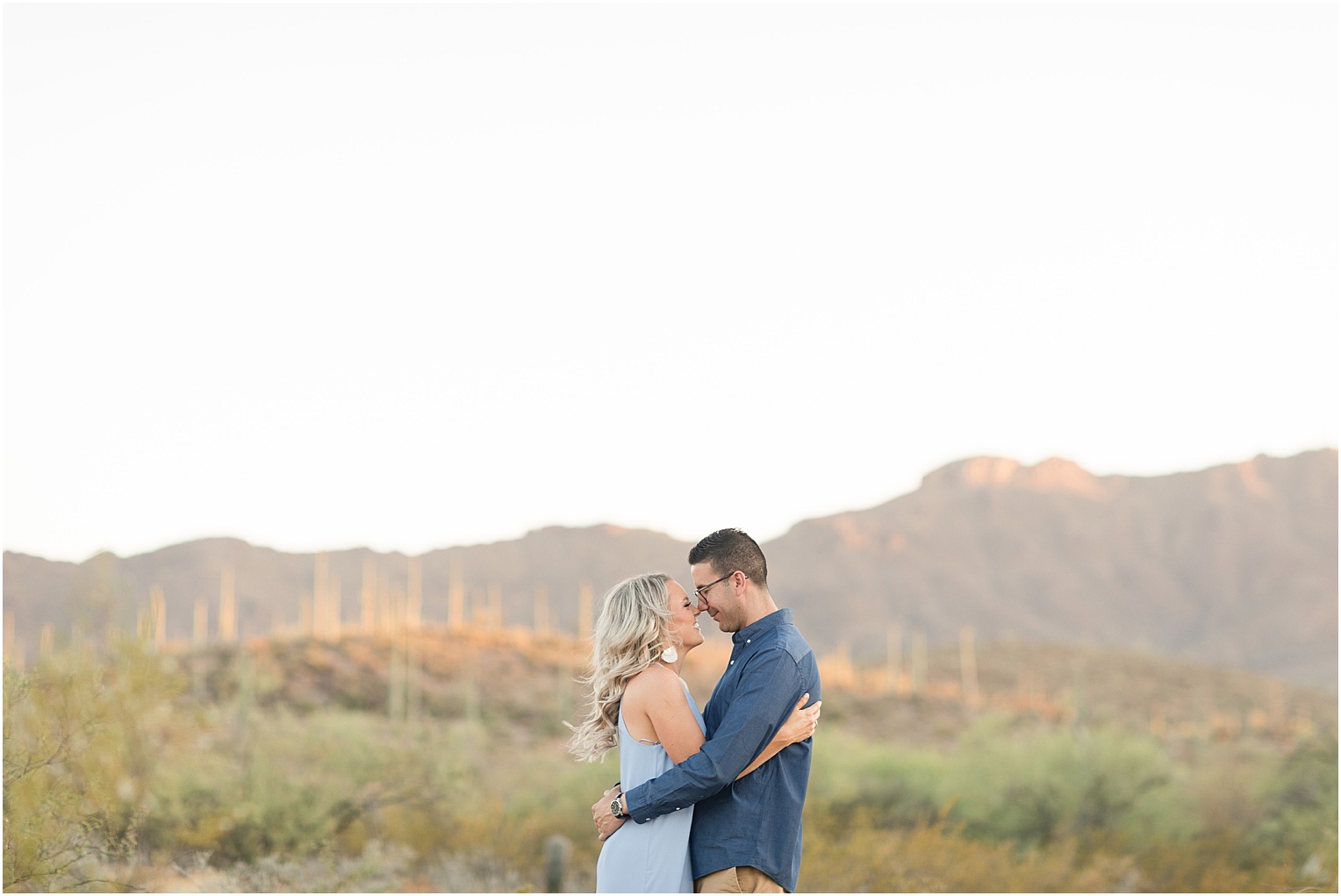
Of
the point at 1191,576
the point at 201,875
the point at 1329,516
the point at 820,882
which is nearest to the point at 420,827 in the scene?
the point at 201,875

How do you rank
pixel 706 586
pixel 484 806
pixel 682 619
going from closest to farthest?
pixel 682 619 < pixel 706 586 < pixel 484 806

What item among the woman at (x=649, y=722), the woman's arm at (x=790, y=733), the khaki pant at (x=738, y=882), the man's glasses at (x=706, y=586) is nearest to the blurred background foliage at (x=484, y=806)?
the woman at (x=649, y=722)

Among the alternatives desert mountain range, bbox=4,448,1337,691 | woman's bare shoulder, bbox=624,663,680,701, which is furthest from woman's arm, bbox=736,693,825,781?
desert mountain range, bbox=4,448,1337,691

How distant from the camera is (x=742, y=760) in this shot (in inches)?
155

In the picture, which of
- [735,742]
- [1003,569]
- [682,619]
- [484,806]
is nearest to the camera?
[735,742]

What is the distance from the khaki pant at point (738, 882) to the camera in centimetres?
411

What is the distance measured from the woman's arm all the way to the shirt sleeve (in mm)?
23

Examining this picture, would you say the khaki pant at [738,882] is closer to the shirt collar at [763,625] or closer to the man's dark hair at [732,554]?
the shirt collar at [763,625]

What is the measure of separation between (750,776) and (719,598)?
64 cm

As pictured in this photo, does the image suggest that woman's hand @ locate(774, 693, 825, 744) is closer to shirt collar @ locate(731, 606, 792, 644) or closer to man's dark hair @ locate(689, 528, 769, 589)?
shirt collar @ locate(731, 606, 792, 644)

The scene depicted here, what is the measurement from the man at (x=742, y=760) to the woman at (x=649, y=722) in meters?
0.07

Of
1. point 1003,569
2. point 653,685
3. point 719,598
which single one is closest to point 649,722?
point 653,685

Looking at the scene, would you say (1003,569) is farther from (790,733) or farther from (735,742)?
(735,742)

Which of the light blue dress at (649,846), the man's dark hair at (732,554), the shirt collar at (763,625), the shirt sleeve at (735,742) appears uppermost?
the man's dark hair at (732,554)
